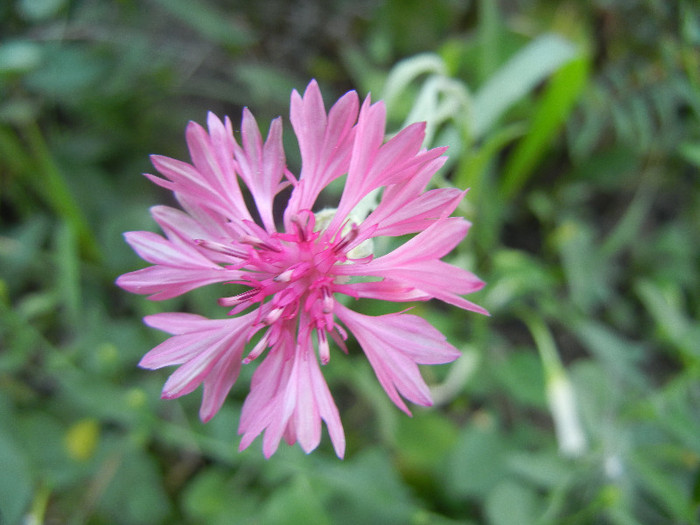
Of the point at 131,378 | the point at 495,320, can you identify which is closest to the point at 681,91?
the point at 495,320

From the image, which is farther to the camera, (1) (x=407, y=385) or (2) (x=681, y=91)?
(2) (x=681, y=91)

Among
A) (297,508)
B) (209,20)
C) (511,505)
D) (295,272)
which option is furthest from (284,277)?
(209,20)

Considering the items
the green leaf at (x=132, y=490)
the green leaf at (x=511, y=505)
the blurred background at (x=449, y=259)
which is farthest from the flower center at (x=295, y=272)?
the green leaf at (x=132, y=490)

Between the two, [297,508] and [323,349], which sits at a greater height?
[323,349]

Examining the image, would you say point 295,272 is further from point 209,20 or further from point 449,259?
point 209,20

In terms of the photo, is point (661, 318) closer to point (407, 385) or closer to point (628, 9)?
point (628, 9)

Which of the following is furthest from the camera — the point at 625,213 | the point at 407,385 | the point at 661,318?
the point at 625,213

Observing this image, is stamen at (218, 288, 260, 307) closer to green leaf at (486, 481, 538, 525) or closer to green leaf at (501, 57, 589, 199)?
green leaf at (486, 481, 538, 525)
